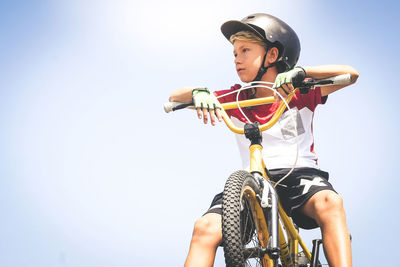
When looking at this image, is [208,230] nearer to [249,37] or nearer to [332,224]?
[332,224]

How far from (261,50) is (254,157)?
124cm

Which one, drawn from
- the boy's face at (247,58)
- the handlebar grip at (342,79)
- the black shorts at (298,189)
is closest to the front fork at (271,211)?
the black shorts at (298,189)

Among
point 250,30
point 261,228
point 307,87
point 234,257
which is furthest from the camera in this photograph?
point 250,30

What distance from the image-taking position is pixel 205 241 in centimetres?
278

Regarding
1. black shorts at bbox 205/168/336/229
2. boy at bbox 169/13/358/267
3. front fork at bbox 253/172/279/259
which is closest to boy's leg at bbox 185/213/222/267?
boy at bbox 169/13/358/267

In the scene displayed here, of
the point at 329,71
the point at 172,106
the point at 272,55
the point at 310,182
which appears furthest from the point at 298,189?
the point at 272,55

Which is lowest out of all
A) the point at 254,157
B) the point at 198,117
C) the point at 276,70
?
the point at 254,157

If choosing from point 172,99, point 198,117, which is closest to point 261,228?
point 198,117

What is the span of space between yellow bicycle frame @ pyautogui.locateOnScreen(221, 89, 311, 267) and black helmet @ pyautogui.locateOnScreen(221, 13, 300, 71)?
80cm

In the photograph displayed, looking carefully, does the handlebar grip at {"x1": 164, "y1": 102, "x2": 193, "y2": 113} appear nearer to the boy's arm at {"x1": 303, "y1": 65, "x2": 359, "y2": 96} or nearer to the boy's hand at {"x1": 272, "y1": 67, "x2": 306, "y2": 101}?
the boy's hand at {"x1": 272, "y1": 67, "x2": 306, "y2": 101}

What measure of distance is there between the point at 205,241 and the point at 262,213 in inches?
15.8

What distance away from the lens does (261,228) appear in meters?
2.78

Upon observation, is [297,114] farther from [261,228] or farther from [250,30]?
[261,228]

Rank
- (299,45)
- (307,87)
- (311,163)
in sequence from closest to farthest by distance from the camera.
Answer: (307,87) < (311,163) < (299,45)
